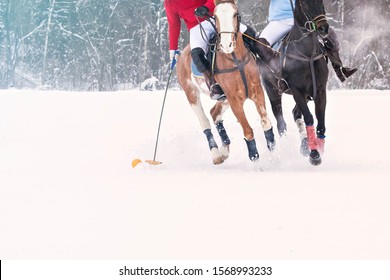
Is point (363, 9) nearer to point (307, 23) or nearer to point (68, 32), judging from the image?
point (68, 32)

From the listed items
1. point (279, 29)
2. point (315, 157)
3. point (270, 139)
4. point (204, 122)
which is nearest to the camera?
point (315, 157)

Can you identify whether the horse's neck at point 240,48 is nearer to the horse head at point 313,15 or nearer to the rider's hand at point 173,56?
the horse head at point 313,15

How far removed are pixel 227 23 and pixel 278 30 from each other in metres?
1.26

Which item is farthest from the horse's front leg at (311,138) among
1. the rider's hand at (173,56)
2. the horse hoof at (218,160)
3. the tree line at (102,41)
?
the tree line at (102,41)

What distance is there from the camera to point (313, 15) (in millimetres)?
8266

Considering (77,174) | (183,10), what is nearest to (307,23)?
(183,10)

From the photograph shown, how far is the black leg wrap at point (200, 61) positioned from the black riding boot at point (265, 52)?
2.02 feet

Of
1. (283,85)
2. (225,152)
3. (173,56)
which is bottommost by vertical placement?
(225,152)

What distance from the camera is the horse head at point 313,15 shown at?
8.17 meters

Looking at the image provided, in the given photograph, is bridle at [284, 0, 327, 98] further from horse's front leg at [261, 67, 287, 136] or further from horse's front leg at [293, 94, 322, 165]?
horse's front leg at [261, 67, 287, 136]

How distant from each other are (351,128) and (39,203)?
9665 millimetres

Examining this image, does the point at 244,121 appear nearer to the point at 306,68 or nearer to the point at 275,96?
the point at 306,68

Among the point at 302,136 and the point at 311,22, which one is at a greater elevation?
the point at 311,22

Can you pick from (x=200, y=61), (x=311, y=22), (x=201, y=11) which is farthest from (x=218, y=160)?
(x=311, y=22)
